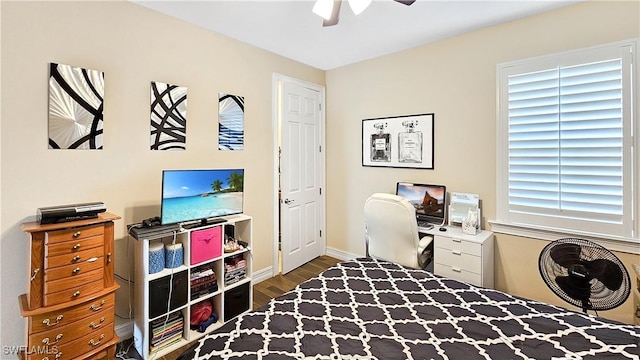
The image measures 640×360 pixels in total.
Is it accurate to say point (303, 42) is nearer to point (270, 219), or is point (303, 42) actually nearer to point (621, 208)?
point (270, 219)

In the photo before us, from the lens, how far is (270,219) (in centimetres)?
341

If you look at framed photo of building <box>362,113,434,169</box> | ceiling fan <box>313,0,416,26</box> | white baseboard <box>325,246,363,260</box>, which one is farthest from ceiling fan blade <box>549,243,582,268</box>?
white baseboard <box>325,246,363,260</box>

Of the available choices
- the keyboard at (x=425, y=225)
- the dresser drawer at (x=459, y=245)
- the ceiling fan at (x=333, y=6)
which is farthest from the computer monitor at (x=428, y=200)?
the ceiling fan at (x=333, y=6)

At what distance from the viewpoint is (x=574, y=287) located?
1.79 metres

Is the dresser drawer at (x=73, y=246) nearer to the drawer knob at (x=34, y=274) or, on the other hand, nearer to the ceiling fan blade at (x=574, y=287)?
the drawer knob at (x=34, y=274)

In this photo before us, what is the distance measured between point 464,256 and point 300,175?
2.08 metres

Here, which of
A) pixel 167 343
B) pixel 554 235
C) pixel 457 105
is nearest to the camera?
pixel 167 343

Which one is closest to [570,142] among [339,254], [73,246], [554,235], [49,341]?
[554,235]

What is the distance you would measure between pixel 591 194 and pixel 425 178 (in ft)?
4.47

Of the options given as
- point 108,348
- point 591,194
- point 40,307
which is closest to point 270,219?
point 108,348

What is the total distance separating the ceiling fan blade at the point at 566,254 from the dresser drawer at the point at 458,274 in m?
0.70

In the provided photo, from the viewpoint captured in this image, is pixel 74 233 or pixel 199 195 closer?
pixel 74 233

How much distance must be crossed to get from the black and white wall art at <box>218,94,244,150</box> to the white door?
0.57 meters

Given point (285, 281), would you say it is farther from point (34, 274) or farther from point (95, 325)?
point (34, 274)
